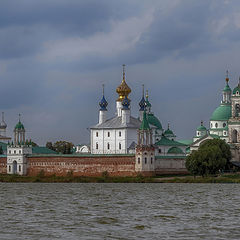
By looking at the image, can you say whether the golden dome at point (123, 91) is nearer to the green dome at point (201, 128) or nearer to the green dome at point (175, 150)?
the green dome at point (175, 150)

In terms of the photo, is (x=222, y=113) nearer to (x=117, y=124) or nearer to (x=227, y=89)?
(x=227, y=89)

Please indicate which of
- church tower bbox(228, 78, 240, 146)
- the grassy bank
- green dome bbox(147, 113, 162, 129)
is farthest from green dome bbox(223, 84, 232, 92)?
the grassy bank

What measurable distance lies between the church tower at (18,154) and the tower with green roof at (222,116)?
24.7 meters

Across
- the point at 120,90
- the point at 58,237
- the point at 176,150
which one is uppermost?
the point at 120,90

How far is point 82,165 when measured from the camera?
8794 centimetres

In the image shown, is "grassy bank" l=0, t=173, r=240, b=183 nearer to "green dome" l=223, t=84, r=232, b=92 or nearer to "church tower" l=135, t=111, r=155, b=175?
"church tower" l=135, t=111, r=155, b=175

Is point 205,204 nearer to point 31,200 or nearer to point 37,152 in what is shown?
point 31,200

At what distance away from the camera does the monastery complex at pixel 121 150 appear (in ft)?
279

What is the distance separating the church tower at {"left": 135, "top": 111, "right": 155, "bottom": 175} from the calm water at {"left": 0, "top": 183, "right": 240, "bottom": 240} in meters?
32.6

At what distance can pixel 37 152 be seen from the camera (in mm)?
98000

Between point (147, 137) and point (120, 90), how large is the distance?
12.9m

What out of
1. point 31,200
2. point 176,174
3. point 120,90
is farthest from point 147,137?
point 31,200

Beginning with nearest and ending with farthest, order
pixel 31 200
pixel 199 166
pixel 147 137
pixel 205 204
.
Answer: pixel 205 204, pixel 31 200, pixel 199 166, pixel 147 137

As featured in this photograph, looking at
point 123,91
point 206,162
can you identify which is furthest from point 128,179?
point 123,91
